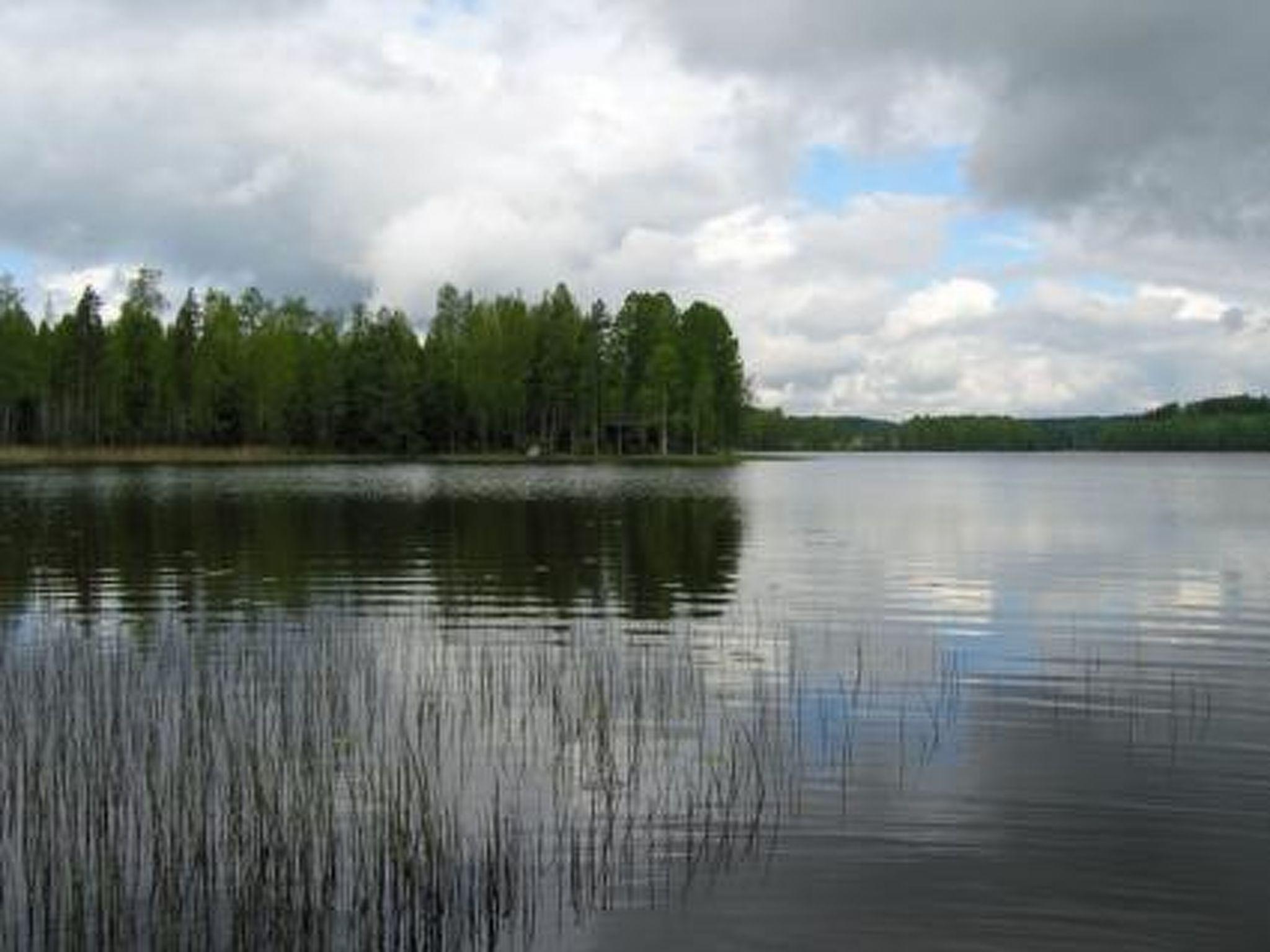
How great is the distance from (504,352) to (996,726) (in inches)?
5267

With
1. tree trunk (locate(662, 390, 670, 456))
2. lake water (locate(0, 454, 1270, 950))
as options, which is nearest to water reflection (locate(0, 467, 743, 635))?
lake water (locate(0, 454, 1270, 950))

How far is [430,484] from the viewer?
83.7m

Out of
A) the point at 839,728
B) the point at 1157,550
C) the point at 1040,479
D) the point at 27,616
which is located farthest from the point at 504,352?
the point at 839,728

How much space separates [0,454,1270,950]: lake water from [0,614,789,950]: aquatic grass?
462mm

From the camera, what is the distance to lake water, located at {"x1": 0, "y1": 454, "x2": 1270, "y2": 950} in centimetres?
1085

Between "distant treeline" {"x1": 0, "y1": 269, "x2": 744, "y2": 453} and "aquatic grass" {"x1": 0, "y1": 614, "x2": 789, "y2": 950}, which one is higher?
"distant treeline" {"x1": 0, "y1": 269, "x2": 744, "y2": 453}

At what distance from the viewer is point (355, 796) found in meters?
12.3

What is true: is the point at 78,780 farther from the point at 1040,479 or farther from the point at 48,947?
the point at 1040,479

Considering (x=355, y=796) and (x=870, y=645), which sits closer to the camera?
(x=355, y=796)

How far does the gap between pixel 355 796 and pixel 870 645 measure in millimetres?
13326

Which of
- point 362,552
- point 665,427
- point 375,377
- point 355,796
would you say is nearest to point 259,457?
point 375,377

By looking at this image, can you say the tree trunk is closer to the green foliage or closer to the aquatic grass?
the green foliage

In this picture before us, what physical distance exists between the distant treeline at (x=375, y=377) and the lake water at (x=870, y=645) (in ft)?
228

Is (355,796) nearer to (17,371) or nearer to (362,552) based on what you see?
(362,552)
